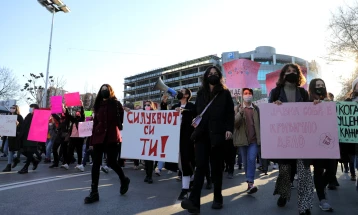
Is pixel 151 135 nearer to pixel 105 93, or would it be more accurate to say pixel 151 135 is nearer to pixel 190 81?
pixel 105 93

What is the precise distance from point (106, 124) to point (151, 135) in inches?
40.2

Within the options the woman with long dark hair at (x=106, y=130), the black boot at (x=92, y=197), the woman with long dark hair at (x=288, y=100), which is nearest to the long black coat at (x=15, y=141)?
the woman with long dark hair at (x=106, y=130)

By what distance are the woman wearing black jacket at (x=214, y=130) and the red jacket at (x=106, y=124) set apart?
146 cm

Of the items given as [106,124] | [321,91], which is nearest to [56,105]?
[106,124]

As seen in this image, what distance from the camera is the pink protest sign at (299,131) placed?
4008mm

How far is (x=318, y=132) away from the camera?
13.4ft

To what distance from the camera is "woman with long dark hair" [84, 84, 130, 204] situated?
15.5ft

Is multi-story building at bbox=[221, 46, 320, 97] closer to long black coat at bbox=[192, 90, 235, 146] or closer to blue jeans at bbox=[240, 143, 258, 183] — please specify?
blue jeans at bbox=[240, 143, 258, 183]

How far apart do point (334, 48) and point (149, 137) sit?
23125 millimetres

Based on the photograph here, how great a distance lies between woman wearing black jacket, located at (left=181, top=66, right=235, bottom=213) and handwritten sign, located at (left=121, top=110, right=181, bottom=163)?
1.05m

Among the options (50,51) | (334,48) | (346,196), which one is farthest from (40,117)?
(334,48)

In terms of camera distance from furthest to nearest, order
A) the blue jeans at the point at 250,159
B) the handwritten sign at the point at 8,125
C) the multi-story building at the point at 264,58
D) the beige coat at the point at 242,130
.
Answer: the multi-story building at the point at 264,58 → the handwritten sign at the point at 8,125 → the beige coat at the point at 242,130 → the blue jeans at the point at 250,159

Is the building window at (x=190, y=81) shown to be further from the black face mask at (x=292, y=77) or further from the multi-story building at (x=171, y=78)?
the black face mask at (x=292, y=77)

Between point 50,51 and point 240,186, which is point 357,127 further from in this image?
point 50,51
